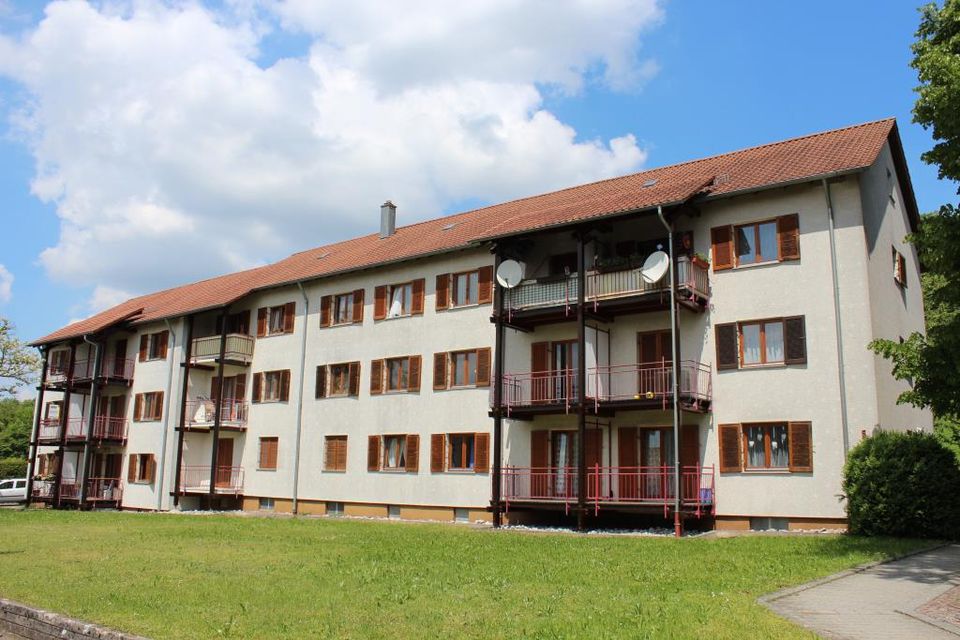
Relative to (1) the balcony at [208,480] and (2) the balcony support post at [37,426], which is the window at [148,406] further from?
(2) the balcony support post at [37,426]

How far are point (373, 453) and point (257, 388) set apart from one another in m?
7.17

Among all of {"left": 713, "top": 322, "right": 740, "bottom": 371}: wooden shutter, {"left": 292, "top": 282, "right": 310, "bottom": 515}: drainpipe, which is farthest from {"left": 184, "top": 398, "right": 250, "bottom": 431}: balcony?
{"left": 713, "top": 322, "right": 740, "bottom": 371}: wooden shutter

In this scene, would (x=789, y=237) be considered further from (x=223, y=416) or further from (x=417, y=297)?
(x=223, y=416)

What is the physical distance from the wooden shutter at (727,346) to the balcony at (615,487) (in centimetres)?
267

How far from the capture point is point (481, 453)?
26.1 m

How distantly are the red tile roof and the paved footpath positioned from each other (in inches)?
417

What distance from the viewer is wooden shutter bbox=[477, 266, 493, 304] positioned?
26967mm

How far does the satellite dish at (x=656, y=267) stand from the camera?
2144 centimetres

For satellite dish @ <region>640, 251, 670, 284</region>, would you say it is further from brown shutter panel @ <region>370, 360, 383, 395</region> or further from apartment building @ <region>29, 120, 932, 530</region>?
brown shutter panel @ <region>370, 360, 383, 395</region>

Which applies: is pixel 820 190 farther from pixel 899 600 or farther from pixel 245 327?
pixel 245 327

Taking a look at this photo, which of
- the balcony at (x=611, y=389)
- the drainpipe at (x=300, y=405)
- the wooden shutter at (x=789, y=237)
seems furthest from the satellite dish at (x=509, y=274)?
the drainpipe at (x=300, y=405)

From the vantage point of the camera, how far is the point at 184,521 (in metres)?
27.0

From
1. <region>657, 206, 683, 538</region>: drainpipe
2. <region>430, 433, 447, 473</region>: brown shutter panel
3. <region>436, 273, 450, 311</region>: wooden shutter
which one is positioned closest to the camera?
<region>657, 206, 683, 538</region>: drainpipe

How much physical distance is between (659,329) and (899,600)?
502 inches
